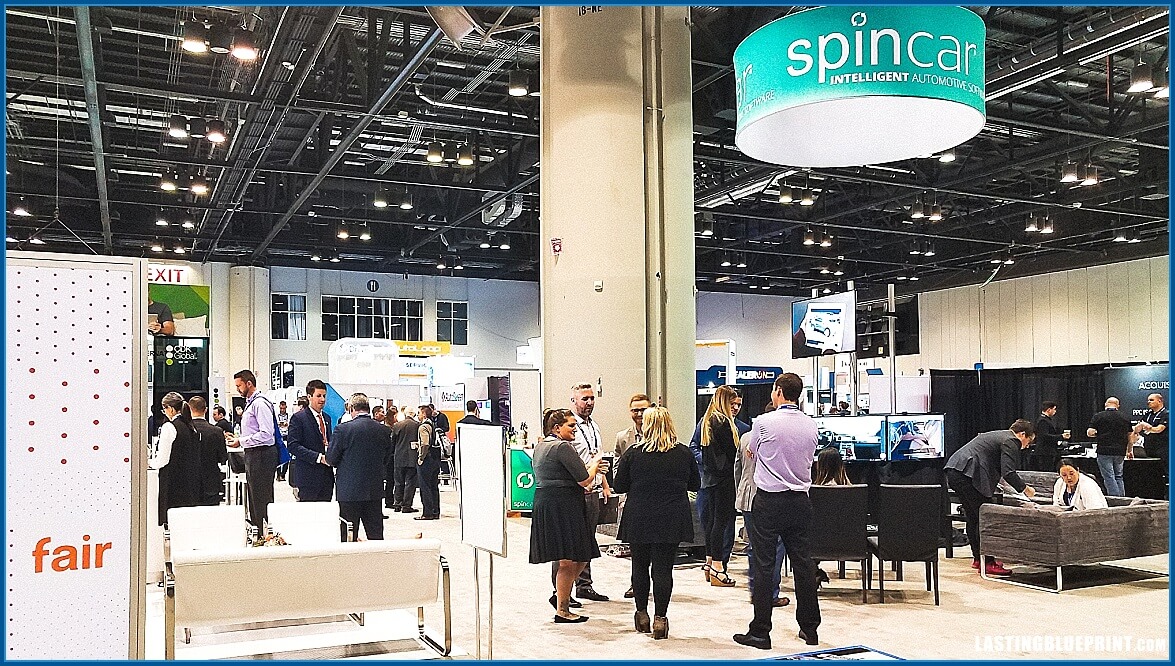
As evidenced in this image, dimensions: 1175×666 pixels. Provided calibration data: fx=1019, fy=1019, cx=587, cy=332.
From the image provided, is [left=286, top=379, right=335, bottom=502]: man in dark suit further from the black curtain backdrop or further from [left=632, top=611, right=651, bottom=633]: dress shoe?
the black curtain backdrop

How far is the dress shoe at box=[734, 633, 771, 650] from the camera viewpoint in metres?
5.61

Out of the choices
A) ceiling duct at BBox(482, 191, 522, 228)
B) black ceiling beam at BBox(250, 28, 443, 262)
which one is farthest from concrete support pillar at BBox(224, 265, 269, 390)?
black ceiling beam at BBox(250, 28, 443, 262)

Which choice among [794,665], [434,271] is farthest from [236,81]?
[434,271]

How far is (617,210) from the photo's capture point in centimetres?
905

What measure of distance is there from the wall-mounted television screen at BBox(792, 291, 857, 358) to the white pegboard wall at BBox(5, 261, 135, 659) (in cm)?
868

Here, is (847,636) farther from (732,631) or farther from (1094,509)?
(1094,509)

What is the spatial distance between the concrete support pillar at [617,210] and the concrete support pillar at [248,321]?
57.7 feet

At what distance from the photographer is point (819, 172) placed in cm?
1645

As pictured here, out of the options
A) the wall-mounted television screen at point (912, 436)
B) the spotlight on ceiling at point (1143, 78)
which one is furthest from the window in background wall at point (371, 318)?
the spotlight on ceiling at point (1143, 78)

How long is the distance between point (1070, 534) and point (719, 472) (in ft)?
8.25

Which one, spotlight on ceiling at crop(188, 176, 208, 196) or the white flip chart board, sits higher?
spotlight on ceiling at crop(188, 176, 208, 196)

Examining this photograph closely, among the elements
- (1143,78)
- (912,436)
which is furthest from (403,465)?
(1143,78)

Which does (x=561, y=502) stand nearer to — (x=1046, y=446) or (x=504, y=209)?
(x=1046, y=446)

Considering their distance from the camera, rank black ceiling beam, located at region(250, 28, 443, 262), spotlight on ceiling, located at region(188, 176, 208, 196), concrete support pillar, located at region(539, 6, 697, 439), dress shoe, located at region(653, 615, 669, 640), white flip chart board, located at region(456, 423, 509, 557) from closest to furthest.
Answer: white flip chart board, located at region(456, 423, 509, 557) < dress shoe, located at region(653, 615, 669, 640) < concrete support pillar, located at region(539, 6, 697, 439) < black ceiling beam, located at region(250, 28, 443, 262) < spotlight on ceiling, located at region(188, 176, 208, 196)
